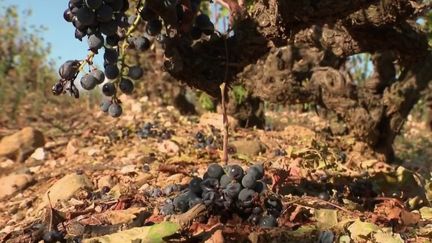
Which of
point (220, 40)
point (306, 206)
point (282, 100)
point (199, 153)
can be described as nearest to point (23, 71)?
point (282, 100)

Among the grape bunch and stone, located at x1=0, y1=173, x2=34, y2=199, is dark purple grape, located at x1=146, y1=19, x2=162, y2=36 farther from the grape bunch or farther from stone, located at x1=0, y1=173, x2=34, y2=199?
stone, located at x1=0, y1=173, x2=34, y2=199

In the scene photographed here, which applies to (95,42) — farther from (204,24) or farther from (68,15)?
(204,24)

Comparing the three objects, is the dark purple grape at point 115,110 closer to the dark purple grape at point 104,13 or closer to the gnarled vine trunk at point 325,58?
the dark purple grape at point 104,13

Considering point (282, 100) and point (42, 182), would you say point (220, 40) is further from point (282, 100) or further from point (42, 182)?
point (282, 100)

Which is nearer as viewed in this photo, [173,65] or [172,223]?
[172,223]

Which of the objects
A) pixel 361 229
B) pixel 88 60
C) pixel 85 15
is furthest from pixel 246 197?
pixel 85 15

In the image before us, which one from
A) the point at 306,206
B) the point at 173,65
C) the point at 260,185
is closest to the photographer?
the point at 260,185
